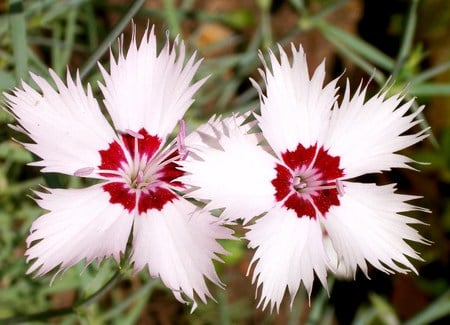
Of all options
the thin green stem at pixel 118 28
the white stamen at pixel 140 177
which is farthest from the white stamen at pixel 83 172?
the thin green stem at pixel 118 28

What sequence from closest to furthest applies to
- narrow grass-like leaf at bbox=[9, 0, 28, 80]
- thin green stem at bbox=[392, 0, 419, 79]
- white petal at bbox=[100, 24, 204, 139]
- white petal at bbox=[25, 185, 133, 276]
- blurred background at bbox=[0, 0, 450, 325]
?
white petal at bbox=[25, 185, 133, 276]
white petal at bbox=[100, 24, 204, 139]
narrow grass-like leaf at bbox=[9, 0, 28, 80]
thin green stem at bbox=[392, 0, 419, 79]
blurred background at bbox=[0, 0, 450, 325]

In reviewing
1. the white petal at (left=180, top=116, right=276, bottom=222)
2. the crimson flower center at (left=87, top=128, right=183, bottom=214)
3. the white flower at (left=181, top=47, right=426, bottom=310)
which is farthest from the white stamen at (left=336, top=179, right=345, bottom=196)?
the crimson flower center at (left=87, top=128, right=183, bottom=214)

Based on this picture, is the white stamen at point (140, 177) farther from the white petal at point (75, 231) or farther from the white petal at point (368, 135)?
the white petal at point (368, 135)

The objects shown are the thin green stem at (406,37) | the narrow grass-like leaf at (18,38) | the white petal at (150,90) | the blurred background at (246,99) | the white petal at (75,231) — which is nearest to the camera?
the white petal at (75,231)

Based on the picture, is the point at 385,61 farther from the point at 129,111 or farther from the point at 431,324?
the point at 431,324

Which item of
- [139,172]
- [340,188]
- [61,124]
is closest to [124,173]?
[139,172]

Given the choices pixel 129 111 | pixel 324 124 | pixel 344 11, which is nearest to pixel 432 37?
pixel 344 11

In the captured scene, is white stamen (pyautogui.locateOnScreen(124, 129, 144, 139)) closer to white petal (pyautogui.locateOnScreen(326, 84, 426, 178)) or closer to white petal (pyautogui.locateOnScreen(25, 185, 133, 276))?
white petal (pyautogui.locateOnScreen(25, 185, 133, 276))
